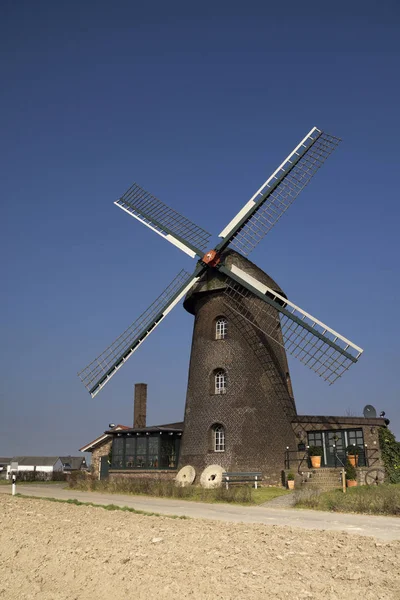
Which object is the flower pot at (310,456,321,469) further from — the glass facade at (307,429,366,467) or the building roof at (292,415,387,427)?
the building roof at (292,415,387,427)

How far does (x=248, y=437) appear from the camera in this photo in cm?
2505

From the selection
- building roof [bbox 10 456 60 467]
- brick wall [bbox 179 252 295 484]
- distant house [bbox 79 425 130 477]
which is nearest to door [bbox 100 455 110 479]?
distant house [bbox 79 425 130 477]

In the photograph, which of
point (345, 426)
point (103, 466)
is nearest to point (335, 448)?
point (345, 426)

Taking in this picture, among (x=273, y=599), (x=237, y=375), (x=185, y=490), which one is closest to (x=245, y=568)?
(x=273, y=599)

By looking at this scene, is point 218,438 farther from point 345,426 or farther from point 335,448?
point 345,426

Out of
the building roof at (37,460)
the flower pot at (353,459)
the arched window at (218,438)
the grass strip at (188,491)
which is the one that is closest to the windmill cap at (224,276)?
the arched window at (218,438)

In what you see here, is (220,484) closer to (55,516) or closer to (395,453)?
(395,453)

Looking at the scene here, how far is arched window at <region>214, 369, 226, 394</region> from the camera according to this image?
26.9m

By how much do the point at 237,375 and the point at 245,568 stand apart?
17.8m

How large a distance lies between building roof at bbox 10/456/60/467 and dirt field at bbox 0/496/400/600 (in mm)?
89237

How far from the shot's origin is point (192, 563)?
8.73 meters

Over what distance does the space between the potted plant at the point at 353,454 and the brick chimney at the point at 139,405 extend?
1426cm

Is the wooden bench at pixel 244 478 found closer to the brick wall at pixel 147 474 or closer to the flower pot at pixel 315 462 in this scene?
the flower pot at pixel 315 462

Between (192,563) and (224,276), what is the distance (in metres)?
19.5
